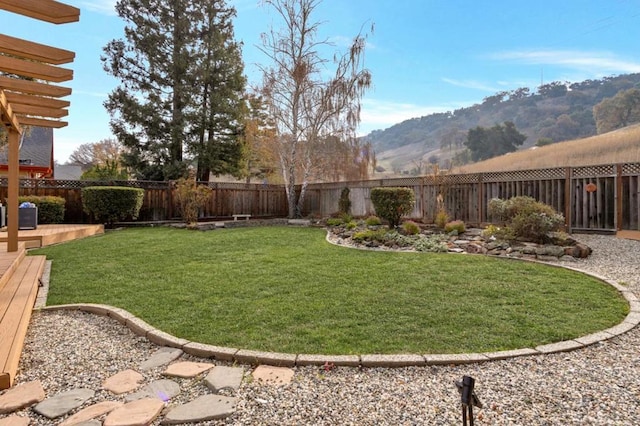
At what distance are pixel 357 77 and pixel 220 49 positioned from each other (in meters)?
7.06

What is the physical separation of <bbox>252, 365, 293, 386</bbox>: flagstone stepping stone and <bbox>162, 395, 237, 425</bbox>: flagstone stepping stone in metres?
0.27

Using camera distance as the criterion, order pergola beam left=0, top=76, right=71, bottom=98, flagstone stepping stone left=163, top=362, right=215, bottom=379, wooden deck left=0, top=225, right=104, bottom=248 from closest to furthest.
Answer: flagstone stepping stone left=163, top=362, right=215, bottom=379
pergola beam left=0, top=76, right=71, bottom=98
wooden deck left=0, top=225, right=104, bottom=248

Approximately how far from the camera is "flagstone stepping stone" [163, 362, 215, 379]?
7.53ft

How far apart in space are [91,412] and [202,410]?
0.60 m

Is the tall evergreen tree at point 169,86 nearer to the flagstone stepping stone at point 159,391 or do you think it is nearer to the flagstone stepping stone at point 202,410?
the flagstone stepping stone at point 159,391

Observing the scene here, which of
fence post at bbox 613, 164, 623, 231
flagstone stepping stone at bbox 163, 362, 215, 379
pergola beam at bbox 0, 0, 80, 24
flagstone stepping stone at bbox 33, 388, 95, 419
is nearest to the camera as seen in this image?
flagstone stepping stone at bbox 33, 388, 95, 419

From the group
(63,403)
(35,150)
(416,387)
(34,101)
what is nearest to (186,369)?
(63,403)

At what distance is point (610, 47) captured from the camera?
24547mm

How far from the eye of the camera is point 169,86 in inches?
594

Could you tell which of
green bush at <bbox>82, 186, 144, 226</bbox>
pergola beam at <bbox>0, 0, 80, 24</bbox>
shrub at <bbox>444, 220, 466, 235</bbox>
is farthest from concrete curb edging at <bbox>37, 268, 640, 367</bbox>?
green bush at <bbox>82, 186, 144, 226</bbox>

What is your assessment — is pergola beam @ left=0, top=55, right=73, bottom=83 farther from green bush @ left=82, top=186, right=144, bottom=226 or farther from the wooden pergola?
green bush @ left=82, top=186, right=144, bottom=226

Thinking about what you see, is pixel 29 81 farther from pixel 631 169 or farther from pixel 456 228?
pixel 631 169

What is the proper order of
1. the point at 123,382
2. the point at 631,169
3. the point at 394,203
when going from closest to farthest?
1. the point at 123,382
2. the point at 631,169
3. the point at 394,203

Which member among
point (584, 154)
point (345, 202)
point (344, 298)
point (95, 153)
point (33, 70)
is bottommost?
point (344, 298)
